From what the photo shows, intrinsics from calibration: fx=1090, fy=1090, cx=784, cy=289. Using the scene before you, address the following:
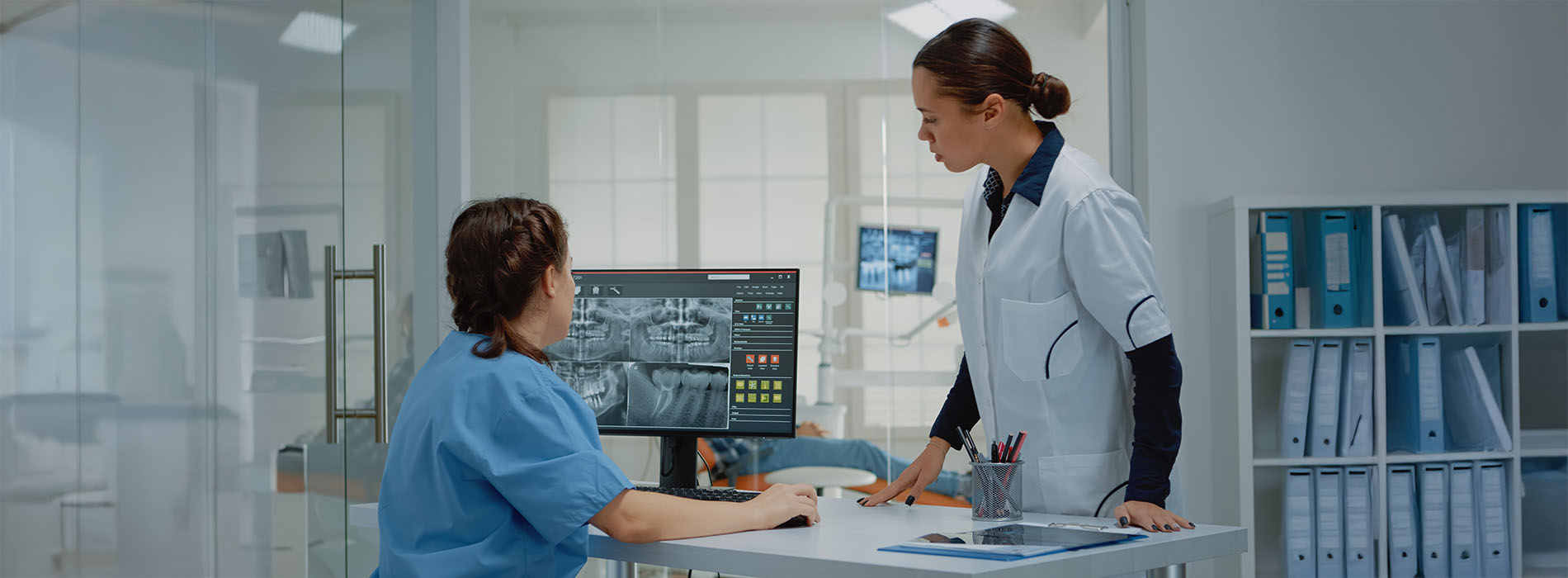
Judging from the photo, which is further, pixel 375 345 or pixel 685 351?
pixel 375 345

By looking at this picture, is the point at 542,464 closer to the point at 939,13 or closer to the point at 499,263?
the point at 499,263

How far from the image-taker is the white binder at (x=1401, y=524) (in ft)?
8.42

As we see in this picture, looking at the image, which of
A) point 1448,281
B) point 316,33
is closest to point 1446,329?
point 1448,281

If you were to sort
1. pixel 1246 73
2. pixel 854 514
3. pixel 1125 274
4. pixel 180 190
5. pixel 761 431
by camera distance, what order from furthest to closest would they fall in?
pixel 1246 73, pixel 180 190, pixel 761 431, pixel 854 514, pixel 1125 274

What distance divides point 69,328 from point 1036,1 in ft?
7.90

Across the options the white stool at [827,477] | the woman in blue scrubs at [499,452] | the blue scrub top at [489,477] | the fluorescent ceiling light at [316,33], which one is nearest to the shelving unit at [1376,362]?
the white stool at [827,477]

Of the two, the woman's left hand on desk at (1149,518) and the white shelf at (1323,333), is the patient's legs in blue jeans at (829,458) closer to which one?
the white shelf at (1323,333)

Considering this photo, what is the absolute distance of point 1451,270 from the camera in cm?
261

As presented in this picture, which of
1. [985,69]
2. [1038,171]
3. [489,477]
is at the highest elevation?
[985,69]

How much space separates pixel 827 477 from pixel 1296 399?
124 centimetres

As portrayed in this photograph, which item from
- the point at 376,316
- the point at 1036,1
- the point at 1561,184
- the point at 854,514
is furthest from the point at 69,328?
the point at 1561,184

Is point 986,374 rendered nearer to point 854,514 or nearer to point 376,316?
point 854,514

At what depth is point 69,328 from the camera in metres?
1.76

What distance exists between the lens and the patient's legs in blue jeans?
3061 mm
